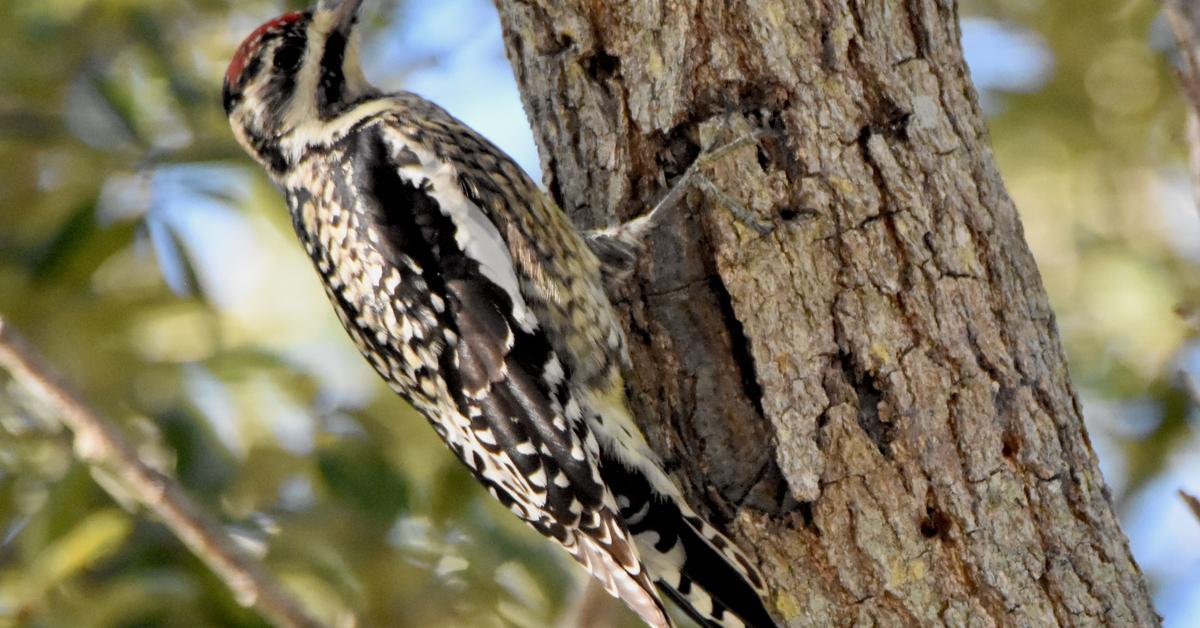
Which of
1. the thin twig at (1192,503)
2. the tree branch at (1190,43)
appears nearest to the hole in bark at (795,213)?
the thin twig at (1192,503)

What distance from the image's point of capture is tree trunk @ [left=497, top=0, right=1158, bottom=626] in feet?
8.51

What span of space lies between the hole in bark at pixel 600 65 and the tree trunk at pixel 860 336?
2 cm

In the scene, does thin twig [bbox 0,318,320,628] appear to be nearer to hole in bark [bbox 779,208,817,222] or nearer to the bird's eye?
hole in bark [bbox 779,208,817,222]

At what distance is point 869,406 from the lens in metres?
2.67

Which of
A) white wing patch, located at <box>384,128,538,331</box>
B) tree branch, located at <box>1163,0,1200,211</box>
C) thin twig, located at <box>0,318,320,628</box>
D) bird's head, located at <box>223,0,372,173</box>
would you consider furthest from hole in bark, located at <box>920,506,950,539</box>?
bird's head, located at <box>223,0,372,173</box>

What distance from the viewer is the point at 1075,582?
2.58 meters

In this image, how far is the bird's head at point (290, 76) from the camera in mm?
3695

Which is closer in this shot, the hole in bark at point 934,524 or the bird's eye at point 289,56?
the hole in bark at point 934,524

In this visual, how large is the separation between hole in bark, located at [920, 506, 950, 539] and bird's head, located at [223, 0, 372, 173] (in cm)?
195

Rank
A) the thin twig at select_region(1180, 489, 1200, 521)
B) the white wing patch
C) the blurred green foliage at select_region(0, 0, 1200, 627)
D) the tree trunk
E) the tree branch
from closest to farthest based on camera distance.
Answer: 1. the tree branch
2. the thin twig at select_region(1180, 489, 1200, 521)
3. the tree trunk
4. the white wing patch
5. the blurred green foliage at select_region(0, 0, 1200, 627)

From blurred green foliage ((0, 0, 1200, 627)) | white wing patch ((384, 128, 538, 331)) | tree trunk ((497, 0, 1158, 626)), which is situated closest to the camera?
tree trunk ((497, 0, 1158, 626))

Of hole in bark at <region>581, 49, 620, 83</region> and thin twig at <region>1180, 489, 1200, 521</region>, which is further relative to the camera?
hole in bark at <region>581, 49, 620, 83</region>

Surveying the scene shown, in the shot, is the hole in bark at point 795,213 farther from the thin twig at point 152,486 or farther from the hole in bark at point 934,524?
the thin twig at point 152,486

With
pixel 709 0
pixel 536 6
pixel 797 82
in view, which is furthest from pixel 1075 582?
pixel 536 6
